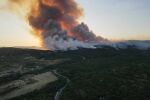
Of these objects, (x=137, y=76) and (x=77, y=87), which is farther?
(x=137, y=76)

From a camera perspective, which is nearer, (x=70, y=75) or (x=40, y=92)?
(x=40, y=92)

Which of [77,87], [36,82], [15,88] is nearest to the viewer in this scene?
[77,87]

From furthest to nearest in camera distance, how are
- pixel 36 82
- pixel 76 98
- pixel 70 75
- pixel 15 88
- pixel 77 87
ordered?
pixel 70 75 < pixel 36 82 < pixel 15 88 < pixel 77 87 < pixel 76 98

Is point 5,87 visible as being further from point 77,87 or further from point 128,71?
point 128,71

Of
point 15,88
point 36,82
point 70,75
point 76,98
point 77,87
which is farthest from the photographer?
point 70,75

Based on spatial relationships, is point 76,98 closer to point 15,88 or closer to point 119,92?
point 119,92

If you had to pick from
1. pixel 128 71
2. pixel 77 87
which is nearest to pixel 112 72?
pixel 128 71

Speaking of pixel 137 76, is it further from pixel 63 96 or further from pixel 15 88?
pixel 15 88

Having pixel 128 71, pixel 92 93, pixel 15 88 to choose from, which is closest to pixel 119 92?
pixel 92 93

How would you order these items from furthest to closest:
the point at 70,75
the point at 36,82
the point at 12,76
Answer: the point at 12,76 → the point at 70,75 → the point at 36,82
